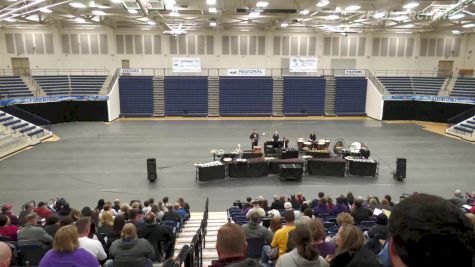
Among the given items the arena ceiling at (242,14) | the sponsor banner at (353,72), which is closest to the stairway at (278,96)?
the arena ceiling at (242,14)

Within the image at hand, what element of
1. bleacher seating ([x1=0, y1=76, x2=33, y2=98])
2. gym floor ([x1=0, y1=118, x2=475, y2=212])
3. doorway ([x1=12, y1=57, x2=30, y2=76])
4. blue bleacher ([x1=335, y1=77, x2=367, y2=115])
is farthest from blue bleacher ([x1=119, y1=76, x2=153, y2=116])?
blue bleacher ([x1=335, y1=77, x2=367, y2=115])

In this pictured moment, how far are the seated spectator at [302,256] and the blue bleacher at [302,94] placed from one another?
34.2 m

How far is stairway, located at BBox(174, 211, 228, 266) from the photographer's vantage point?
7594mm

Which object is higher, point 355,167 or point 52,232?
point 52,232

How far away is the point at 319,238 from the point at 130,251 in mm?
2725

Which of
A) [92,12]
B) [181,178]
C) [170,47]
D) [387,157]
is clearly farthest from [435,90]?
[92,12]

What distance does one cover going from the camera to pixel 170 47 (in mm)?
36500

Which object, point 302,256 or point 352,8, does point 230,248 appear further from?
point 352,8

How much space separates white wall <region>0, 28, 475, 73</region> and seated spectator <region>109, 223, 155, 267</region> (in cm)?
3330

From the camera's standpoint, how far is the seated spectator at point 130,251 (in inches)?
198

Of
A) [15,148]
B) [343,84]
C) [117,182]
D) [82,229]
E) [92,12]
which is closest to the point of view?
[82,229]

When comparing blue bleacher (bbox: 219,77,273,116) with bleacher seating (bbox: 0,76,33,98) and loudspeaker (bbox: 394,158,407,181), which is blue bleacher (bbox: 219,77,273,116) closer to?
bleacher seating (bbox: 0,76,33,98)

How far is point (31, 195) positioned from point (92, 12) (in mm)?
17214

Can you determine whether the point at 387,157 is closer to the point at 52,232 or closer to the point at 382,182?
the point at 382,182
